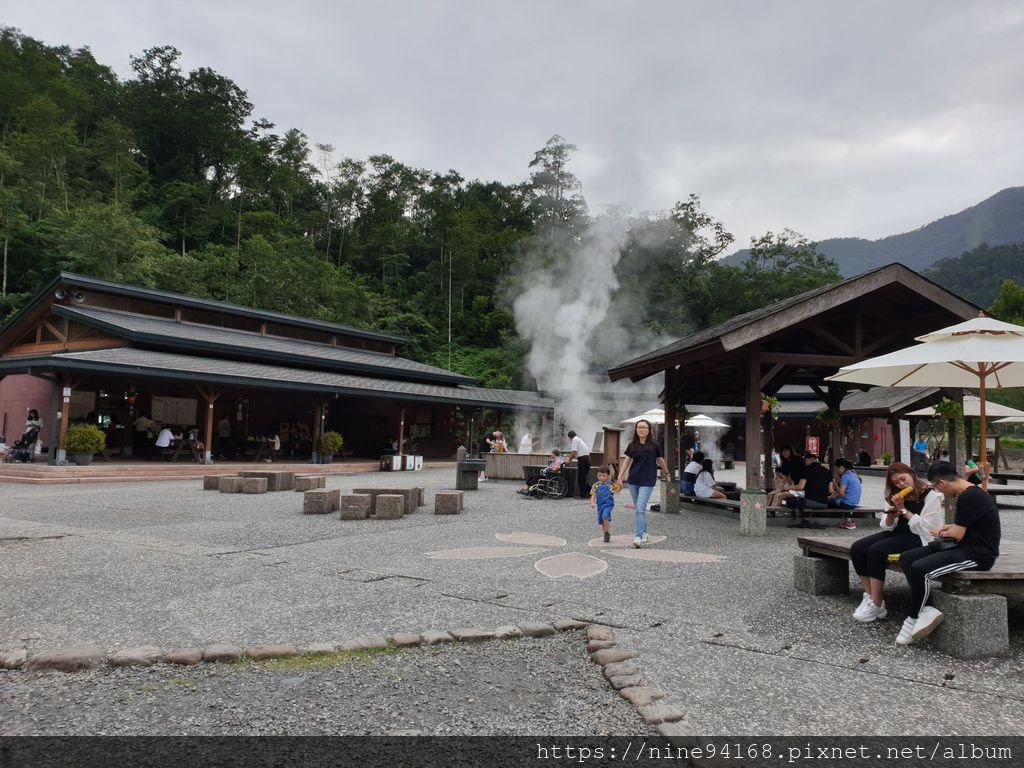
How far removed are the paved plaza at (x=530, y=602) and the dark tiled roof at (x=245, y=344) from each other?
12.5 meters

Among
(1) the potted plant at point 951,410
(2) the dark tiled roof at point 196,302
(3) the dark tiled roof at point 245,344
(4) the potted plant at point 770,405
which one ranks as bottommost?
(1) the potted plant at point 951,410

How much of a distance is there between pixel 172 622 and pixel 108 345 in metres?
19.3

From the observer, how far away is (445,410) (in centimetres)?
2984

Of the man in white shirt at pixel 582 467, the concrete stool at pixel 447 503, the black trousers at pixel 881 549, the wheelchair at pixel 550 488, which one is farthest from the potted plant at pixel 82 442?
the black trousers at pixel 881 549

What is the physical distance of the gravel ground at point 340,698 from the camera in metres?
3.07

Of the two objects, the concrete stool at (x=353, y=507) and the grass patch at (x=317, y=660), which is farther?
the concrete stool at (x=353, y=507)

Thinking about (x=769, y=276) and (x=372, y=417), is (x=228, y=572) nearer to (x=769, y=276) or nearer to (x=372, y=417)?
(x=372, y=417)

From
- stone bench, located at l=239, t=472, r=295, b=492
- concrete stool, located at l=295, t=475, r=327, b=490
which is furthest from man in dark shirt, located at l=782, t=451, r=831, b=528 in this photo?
stone bench, located at l=239, t=472, r=295, b=492

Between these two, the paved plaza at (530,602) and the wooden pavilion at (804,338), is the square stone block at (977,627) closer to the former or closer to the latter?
the paved plaza at (530,602)

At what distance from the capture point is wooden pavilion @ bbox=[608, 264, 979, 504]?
376 inches

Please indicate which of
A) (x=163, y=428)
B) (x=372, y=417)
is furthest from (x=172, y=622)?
(x=372, y=417)

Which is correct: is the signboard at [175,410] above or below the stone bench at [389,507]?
above

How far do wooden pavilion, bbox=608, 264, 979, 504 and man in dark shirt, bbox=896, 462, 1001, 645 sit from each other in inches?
192

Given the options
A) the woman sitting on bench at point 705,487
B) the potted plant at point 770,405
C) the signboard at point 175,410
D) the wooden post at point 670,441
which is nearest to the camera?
the woman sitting on bench at point 705,487
